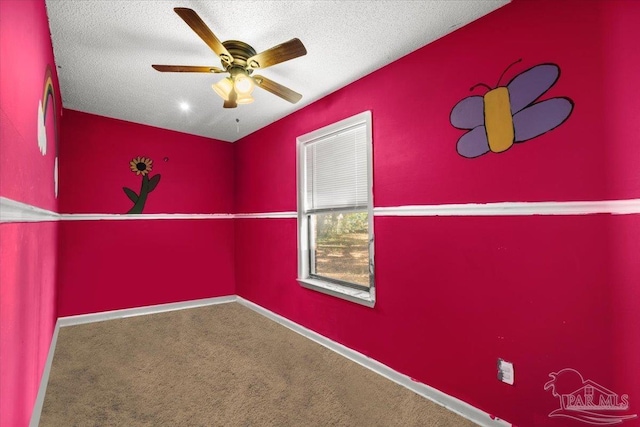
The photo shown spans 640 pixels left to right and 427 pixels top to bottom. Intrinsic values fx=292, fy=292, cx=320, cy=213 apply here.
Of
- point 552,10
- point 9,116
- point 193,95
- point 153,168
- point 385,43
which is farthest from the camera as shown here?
point 153,168

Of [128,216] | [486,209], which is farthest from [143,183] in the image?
[486,209]

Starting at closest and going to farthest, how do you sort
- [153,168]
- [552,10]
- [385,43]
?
[552,10] < [385,43] < [153,168]

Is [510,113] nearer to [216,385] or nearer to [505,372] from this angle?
[505,372]

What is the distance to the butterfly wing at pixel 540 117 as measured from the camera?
1643 millimetres

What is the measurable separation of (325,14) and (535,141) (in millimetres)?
1577

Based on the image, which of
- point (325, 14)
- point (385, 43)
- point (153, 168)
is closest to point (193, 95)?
point (153, 168)

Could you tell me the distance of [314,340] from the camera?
3.21 metres

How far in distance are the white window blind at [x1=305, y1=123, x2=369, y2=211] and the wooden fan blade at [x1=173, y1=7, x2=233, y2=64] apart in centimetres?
135

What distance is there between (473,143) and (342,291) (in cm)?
178

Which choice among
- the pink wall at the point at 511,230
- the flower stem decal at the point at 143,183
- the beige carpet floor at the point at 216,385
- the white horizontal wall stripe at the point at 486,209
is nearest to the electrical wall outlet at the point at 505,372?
the pink wall at the point at 511,230

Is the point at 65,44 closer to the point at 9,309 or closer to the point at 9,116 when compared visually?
the point at 9,116

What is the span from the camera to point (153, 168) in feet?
14.1

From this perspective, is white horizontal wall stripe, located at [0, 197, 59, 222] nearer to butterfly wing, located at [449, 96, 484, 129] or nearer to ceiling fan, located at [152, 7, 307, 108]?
ceiling fan, located at [152, 7, 307, 108]

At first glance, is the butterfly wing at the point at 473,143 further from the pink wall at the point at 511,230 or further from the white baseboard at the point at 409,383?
the white baseboard at the point at 409,383
